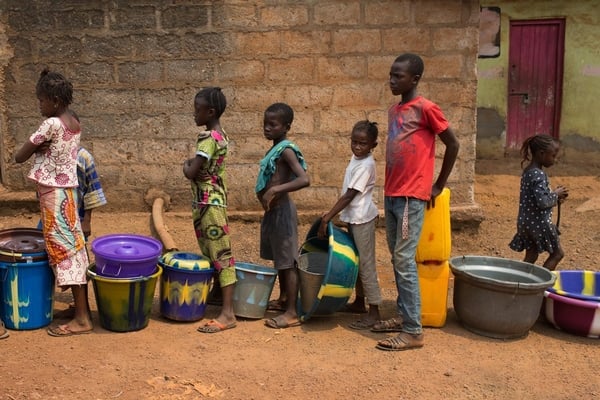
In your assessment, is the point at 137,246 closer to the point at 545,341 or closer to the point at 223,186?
the point at 223,186

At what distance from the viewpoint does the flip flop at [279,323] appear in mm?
4773

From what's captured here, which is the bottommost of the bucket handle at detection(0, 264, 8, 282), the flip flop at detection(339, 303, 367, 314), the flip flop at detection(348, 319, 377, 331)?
the flip flop at detection(348, 319, 377, 331)

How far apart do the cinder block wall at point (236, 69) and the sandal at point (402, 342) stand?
294 centimetres

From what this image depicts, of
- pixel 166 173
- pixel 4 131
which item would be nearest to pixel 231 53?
pixel 166 173

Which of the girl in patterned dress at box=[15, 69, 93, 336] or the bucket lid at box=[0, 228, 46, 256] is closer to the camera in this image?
the girl in patterned dress at box=[15, 69, 93, 336]

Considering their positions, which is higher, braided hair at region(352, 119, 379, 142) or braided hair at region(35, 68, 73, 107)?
braided hair at region(35, 68, 73, 107)

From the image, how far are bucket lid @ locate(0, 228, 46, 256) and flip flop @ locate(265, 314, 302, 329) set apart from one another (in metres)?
1.58

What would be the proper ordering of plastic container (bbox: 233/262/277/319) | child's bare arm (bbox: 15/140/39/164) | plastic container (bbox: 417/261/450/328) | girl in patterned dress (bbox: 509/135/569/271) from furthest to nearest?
1. girl in patterned dress (bbox: 509/135/569/271)
2. plastic container (bbox: 233/262/277/319)
3. plastic container (bbox: 417/261/450/328)
4. child's bare arm (bbox: 15/140/39/164)

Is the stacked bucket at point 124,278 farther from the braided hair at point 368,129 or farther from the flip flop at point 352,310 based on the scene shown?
the braided hair at point 368,129

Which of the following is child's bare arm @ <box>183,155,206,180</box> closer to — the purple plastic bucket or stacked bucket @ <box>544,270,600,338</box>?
the purple plastic bucket

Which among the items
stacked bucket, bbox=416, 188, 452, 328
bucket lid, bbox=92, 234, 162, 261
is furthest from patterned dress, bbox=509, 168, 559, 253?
bucket lid, bbox=92, 234, 162, 261

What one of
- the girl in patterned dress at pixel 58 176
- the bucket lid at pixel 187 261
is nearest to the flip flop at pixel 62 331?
the girl in patterned dress at pixel 58 176

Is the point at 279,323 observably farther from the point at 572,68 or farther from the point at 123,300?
the point at 572,68

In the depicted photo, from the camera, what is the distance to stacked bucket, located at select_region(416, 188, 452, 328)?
183 inches
